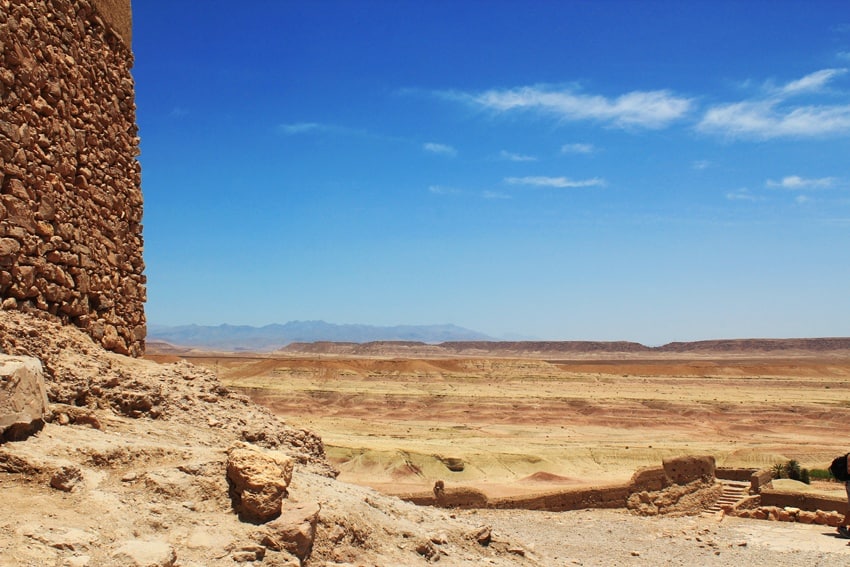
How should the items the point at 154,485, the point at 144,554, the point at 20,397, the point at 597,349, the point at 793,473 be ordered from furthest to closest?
the point at 597,349, the point at 793,473, the point at 154,485, the point at 20,397, the point at 144,554

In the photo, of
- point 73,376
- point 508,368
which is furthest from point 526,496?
point 508,368

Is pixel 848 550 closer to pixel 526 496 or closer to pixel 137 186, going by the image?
pixel 526 496

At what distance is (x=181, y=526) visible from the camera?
427cm

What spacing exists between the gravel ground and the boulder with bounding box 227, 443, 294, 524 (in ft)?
32.0

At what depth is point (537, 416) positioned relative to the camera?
163 ft

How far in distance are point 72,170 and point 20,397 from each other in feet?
10.3

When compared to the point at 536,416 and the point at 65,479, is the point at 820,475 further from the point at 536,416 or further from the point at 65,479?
the point at 65,479

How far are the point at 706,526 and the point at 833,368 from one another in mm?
76747

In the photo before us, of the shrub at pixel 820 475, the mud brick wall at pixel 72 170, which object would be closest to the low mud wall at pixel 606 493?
the shrub at pixel 820 475

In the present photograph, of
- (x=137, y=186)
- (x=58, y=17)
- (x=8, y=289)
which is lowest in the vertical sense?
(x=8, y=289)

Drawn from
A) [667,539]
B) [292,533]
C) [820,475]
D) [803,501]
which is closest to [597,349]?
[820,475]

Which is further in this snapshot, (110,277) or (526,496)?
(526,496)

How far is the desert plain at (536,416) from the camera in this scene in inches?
1250

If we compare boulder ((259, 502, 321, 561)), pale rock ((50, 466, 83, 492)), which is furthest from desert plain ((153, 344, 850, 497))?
pale rock ((50, 466, 83, 492))
